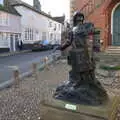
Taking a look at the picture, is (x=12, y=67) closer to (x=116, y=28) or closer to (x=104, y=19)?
(x=104, y=19)

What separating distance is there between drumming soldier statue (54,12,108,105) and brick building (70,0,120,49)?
35.5 feet

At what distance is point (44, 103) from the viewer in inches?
183

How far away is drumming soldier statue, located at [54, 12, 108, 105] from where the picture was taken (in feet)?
14.3

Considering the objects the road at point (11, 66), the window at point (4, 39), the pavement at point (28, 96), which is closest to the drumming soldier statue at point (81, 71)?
the pavement at point (28, 96)

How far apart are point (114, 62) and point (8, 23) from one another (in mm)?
22765

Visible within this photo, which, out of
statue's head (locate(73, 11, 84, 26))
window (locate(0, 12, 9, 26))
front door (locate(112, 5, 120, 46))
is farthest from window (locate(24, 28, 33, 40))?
statue's head (locate(73, 11, 84, 26))

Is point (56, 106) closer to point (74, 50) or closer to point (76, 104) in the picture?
point (76, 104)

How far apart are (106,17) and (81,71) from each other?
11691mm

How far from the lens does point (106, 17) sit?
15.6 meters

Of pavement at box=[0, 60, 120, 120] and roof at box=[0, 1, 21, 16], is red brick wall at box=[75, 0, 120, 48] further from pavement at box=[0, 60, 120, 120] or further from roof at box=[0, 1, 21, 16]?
roof at box=[0, 1, 21, 16]

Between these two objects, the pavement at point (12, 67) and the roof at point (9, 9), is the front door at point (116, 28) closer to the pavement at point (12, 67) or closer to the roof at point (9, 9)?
the pavement at point (12, 67)

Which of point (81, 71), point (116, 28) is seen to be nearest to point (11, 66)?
point (116, 28)

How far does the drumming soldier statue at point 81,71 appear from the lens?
14.3ft

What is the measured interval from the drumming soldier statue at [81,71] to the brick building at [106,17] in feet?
35.5
